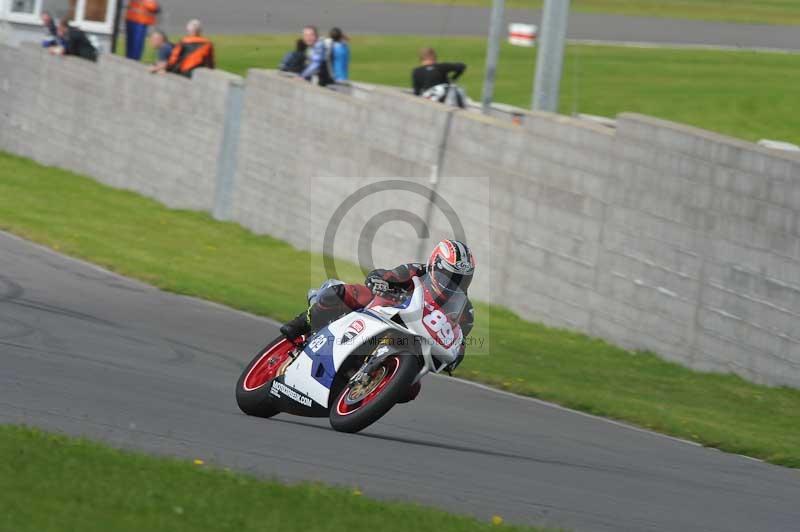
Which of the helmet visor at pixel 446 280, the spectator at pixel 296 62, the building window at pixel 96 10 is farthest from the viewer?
the building window at pixel 96 10

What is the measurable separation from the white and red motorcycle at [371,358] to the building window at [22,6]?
24.3 meters

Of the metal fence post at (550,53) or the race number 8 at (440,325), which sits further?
the metal fence post at (550,53)

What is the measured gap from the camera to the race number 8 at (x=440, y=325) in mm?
9609

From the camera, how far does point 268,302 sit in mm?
17156

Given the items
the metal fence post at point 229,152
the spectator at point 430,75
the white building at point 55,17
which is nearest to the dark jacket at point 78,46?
the white building at point 55,17

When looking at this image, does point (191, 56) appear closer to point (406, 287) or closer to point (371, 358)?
point (406, 287)

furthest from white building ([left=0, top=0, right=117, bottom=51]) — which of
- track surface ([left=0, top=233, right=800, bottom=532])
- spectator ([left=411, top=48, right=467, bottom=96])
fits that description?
track surface ([left=0, top=233, right=800, bottom=532])

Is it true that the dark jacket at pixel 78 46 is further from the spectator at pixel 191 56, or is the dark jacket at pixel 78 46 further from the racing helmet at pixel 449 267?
the racing helmet at pixel 449 267

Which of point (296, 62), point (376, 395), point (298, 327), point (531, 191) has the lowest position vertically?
point (376, 395)

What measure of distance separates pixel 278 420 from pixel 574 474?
219cm

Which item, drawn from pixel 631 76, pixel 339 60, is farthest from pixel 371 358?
pixel 631 76

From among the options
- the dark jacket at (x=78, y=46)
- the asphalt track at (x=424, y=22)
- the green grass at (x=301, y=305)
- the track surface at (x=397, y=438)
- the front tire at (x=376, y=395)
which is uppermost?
the asphalt track at (x=424, y=22)

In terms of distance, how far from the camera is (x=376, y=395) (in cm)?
941

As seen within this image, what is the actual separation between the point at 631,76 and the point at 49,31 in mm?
13414
